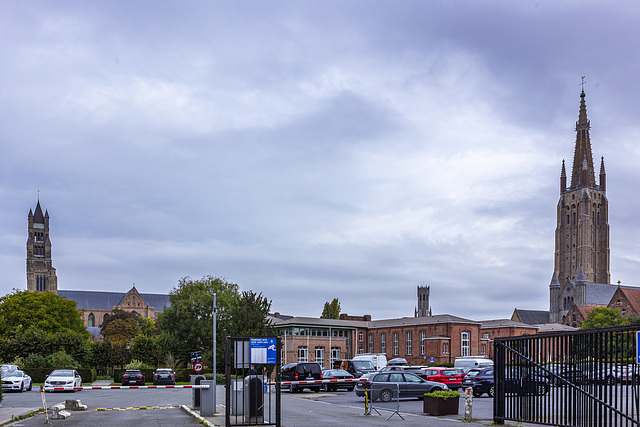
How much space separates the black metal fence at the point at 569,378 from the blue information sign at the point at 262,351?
20.8 ft

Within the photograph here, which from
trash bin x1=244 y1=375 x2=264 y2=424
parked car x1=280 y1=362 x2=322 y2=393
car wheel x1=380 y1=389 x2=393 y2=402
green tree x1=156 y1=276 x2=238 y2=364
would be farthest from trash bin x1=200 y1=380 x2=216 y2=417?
green tree x1=156 y1=276 x2=238 y2=364

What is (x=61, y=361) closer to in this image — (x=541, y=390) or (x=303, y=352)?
(x=303, y=352)

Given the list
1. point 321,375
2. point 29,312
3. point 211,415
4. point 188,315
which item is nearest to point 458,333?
point 188,315

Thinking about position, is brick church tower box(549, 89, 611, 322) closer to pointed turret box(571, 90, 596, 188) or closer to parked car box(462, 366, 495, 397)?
pointed turret box(571, 90, 596, 188)

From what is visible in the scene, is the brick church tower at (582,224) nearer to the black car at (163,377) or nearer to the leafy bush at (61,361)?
the leafy bush at (61,361)

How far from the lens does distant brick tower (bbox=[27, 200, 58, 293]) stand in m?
161

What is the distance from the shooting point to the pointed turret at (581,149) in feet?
575

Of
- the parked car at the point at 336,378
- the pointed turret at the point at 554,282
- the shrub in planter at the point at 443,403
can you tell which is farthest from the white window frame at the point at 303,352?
the pointed turret at the point at 554,282

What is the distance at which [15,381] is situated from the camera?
38.6 meters

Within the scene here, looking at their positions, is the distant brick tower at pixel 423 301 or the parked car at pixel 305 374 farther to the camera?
the distant brick tower at pixel 423 301

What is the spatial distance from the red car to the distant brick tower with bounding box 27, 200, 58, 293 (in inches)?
5379

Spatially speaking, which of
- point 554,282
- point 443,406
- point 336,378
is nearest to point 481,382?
point 336,378

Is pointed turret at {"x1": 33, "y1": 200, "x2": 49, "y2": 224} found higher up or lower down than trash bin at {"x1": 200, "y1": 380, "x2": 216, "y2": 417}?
higher up

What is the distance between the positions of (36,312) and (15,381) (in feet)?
175
